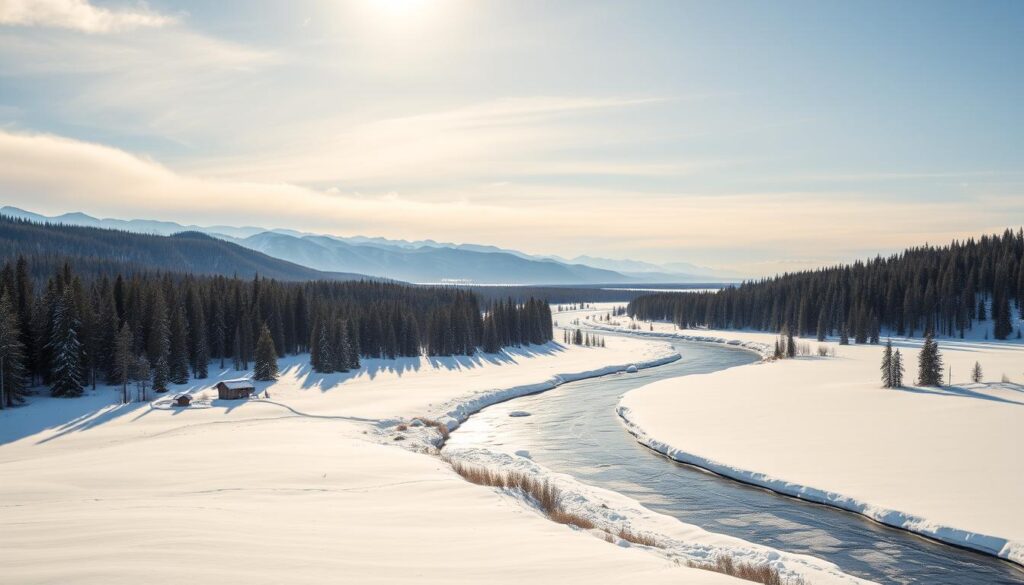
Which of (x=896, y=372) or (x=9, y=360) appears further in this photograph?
(x=9, y=360)

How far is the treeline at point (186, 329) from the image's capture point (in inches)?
2462

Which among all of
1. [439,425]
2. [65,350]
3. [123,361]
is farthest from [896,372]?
[65,350]

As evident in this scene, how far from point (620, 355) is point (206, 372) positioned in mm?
64816

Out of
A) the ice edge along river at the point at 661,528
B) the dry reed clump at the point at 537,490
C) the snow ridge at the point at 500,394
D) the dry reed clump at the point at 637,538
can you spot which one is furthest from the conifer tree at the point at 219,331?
the dry reed clump at the point at 637,538

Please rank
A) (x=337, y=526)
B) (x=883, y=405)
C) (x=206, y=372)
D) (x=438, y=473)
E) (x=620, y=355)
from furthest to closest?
(x=620, y=355) → (x=206, y=372) → (x=883, y=405) → (x=438, y=473) → (x=337, y=526)

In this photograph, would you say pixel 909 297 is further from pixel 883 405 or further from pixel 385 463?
pixel 385 463

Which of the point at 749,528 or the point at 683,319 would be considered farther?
the point at 683,319

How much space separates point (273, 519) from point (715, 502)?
807 inches

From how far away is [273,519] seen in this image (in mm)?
15562

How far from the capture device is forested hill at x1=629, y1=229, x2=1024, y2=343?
11306 cm

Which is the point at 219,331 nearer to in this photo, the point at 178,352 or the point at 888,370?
the point at 178,352

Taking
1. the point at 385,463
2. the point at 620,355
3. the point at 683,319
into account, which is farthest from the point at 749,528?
the point at 683,319

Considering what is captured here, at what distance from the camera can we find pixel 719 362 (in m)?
91.4

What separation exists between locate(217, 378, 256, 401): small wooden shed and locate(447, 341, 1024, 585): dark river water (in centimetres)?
2791
